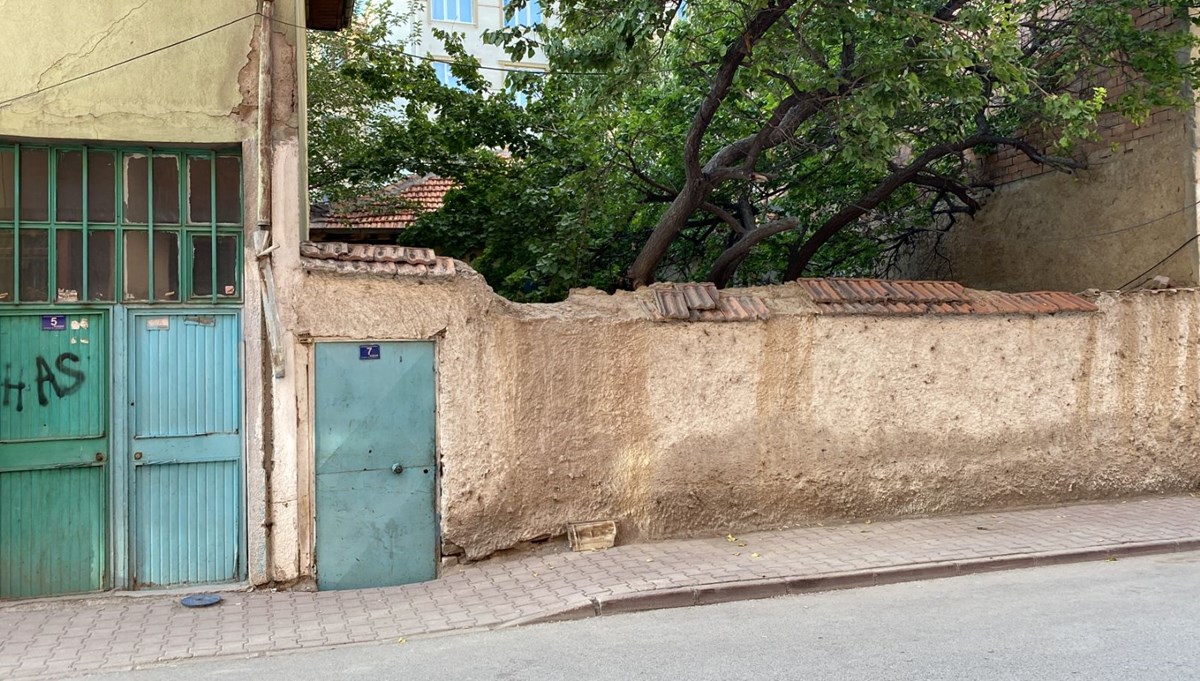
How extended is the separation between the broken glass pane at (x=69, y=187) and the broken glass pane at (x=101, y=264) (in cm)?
19

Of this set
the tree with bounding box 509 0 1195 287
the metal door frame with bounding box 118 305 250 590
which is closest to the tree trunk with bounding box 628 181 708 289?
the tree with bounding box 509 0 1195 287

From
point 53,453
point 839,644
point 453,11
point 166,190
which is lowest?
point 839,644

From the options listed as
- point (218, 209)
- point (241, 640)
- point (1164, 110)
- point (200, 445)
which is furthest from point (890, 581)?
point (1164, 110)

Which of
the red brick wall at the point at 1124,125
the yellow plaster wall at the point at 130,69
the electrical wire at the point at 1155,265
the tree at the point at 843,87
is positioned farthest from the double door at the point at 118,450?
the electrical wire at the point at 1155,265

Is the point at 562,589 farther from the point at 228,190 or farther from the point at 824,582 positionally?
the point at 228,190

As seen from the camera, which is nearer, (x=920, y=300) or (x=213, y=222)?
(x=213, y=222)

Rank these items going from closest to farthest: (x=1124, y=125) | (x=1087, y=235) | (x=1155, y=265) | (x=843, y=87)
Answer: (x=843, y=87)
(x=1155, y=265)
(x=1124, y=125)
(x=1087, y=235)

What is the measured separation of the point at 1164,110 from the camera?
9.46 meters

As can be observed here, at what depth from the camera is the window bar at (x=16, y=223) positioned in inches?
249

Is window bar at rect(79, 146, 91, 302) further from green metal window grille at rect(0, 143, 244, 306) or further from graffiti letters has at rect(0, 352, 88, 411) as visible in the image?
graffiti letters has at rect(0, 352, 88, 411)

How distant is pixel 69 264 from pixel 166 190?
0.86m

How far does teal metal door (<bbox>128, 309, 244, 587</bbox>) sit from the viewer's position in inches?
254

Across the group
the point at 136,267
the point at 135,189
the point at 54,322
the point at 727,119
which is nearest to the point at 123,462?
the point at 54,322

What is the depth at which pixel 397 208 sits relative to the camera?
1333 centimetres
